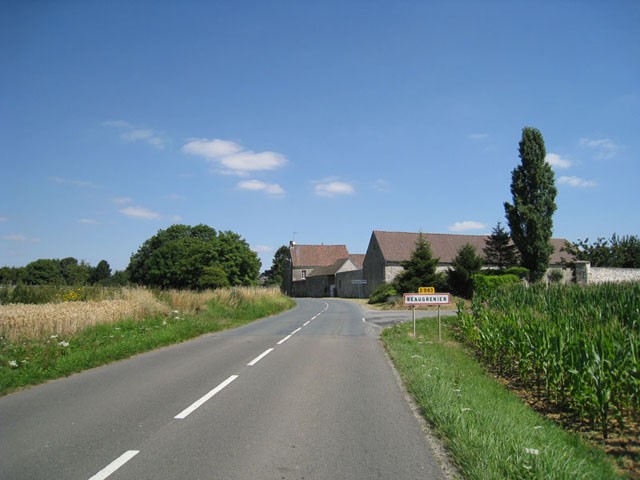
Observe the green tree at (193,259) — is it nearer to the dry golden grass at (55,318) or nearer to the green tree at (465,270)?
the green tree at (465,270)

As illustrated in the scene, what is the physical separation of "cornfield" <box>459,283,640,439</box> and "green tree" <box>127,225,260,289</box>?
1914 inches

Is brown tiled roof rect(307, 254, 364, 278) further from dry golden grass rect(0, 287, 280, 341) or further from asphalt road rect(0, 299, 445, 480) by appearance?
asphalt road rect(0, 299, 445, 480)

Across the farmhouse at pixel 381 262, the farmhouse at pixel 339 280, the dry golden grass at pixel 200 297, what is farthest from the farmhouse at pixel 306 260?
the dry golden grass at pixel 200 297

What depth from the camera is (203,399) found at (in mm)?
7641

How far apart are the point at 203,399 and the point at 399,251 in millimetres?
52655

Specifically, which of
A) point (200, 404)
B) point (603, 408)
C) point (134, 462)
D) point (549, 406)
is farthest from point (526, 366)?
point (134, 462)

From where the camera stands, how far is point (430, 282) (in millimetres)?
40094

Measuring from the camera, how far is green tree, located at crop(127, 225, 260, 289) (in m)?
66.0

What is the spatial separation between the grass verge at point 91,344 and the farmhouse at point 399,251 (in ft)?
113

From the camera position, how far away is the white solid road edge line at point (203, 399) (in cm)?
672

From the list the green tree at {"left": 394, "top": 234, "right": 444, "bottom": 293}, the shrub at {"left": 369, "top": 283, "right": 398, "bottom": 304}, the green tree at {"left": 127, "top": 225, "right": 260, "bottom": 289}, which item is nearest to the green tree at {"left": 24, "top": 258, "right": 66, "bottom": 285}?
the green tree at {"left": 127, "top": 225, "right": 260, "bottom": 289}

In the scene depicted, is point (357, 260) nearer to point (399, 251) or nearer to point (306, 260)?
point (306, 260)

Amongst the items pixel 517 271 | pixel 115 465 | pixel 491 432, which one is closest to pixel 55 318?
pixel 115 465

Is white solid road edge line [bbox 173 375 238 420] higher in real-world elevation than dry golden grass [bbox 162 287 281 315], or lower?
lower
